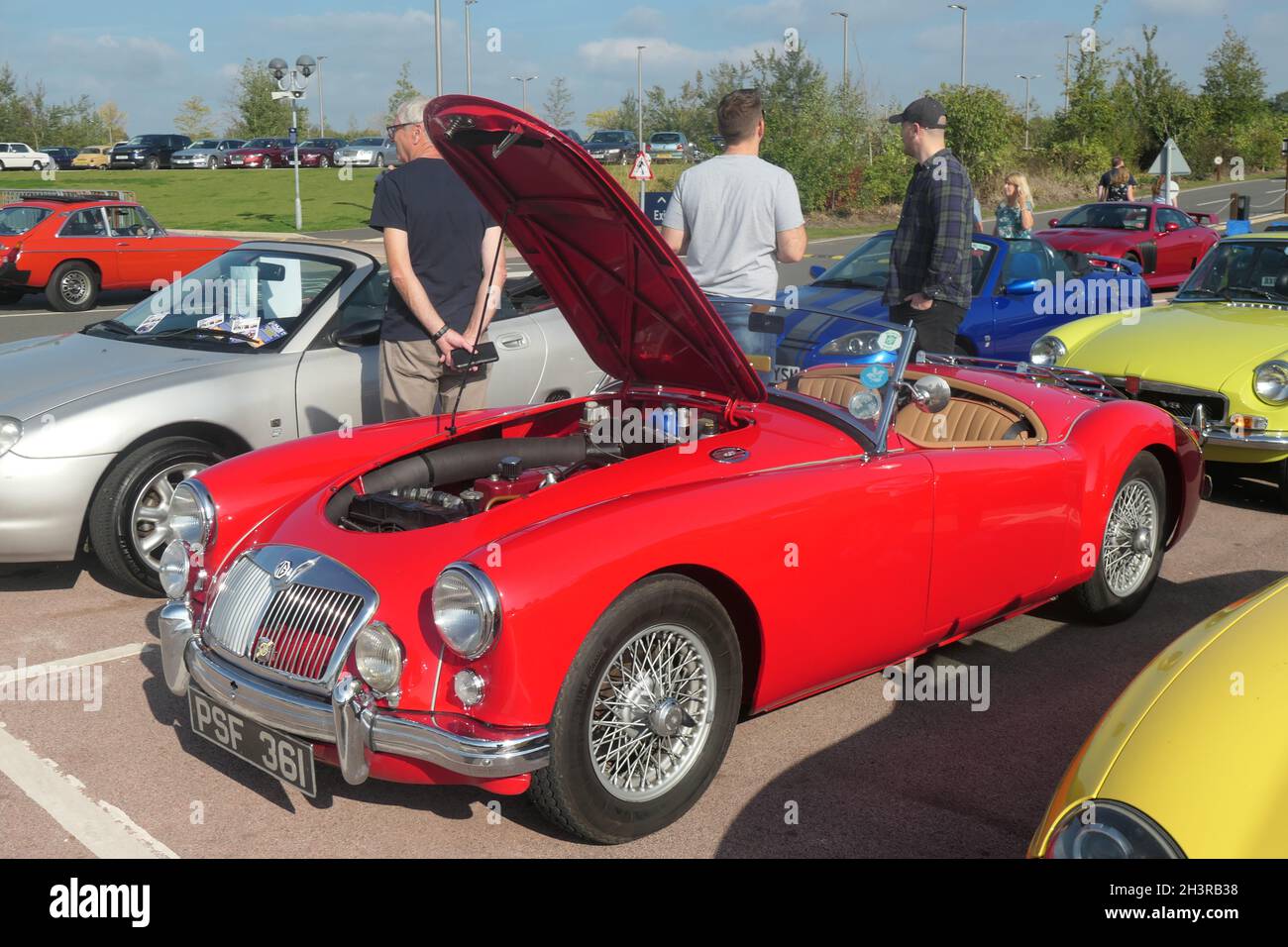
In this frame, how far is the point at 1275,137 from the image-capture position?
200 ft

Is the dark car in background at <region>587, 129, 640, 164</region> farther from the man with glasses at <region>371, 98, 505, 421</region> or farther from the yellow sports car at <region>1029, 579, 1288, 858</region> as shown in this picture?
the yellow sports car at <region>1029, 579, 1288, 858</region>

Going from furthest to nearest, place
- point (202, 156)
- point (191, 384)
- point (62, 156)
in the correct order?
1. point (62, 156)
2. point (202, 156)
3. point (191, 384)

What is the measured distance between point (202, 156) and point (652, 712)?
163ft

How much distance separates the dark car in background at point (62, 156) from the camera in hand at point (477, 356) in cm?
5088

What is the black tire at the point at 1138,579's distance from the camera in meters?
5.01

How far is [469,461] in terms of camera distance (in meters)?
4.43

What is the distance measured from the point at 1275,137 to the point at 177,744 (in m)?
68.2

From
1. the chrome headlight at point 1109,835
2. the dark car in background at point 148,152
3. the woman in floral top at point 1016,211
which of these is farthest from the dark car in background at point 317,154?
the chrome headlight at point 1109,835

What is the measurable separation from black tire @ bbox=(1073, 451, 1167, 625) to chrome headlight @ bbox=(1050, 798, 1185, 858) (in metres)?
2.72

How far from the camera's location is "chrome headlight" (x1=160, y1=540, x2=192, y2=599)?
13.0 ft

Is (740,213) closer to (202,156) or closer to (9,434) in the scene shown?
(9,434)

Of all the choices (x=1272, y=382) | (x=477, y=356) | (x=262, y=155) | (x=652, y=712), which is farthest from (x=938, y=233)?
(x=262, y=155)

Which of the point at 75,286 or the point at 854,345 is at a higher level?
the point at 854,345
